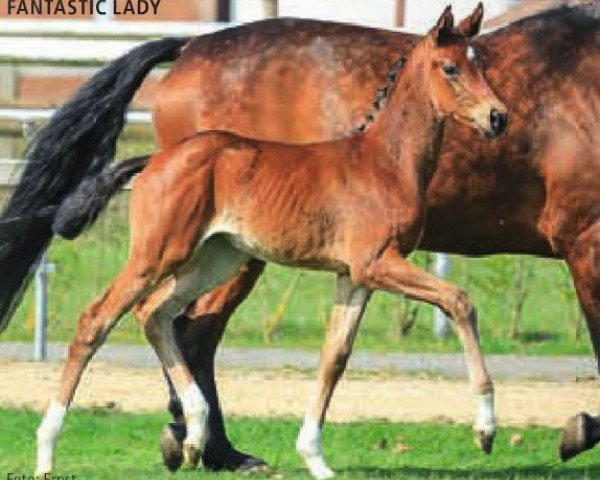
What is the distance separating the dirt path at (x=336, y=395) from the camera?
40.2 ft

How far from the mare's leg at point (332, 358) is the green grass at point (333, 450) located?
0.66 feet

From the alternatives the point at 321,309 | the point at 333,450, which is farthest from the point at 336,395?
the point at 321,309

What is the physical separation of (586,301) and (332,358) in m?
1.52

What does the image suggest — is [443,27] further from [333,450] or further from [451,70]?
[333,450]

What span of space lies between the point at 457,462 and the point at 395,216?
190cm

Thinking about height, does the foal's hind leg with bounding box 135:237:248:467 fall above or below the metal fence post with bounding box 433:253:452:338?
above

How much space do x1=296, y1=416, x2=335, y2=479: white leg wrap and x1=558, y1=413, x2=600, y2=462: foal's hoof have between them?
1.37 metres

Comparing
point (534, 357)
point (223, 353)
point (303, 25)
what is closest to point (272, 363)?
point (223, 353)

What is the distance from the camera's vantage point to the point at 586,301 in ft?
34.5

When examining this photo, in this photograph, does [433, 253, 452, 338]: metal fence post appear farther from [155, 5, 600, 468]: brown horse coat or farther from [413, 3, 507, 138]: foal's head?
[413, 3, 507, 138]: foal's head

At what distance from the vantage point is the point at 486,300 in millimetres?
16078

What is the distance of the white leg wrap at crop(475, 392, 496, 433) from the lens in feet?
29.3

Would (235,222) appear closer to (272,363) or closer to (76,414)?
(76,414)

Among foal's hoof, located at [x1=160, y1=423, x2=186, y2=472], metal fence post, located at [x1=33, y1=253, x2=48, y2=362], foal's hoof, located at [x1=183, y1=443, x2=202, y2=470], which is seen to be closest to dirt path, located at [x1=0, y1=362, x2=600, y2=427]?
metal fence post, located at [x1=33, y1=253, x2=48, y2=362]
